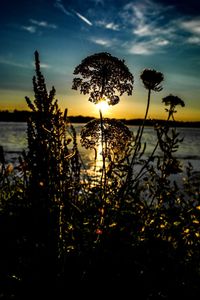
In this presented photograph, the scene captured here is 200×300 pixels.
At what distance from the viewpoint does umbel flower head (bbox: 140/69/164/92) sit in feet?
13.8

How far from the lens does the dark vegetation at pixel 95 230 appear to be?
10.1ft

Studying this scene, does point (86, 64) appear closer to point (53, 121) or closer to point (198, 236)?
point (53, 121)

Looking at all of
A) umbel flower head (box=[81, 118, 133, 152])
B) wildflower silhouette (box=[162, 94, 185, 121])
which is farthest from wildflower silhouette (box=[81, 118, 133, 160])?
wildflower silhouette (box=[162, 94, 185, 121])

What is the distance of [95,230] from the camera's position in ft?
12.5

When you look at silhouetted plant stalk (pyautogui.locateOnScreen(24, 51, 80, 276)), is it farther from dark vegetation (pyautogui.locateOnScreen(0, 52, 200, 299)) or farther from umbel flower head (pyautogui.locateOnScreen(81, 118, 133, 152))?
umbel flower head (pyautogui.locateOnScreen(81, 118, 133, 152))

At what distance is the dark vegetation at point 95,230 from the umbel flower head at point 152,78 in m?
0.01

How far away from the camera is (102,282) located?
3328mm

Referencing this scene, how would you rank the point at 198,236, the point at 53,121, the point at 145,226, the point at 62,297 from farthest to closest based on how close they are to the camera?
the point at 145,226 < the point at 198,236 < the point at 62,297 < the point at 53,121

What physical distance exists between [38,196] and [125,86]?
67.1 inches

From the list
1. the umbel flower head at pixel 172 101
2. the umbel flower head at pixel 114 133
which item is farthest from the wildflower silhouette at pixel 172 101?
the umbel flower head at pixel 114 133

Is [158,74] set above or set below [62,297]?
above

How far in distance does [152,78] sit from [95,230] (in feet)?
6.30

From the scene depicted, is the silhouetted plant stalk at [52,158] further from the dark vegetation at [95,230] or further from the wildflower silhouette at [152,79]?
the wildflower silhouette at [152,79]

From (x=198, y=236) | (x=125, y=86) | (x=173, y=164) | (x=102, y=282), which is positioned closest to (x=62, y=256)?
(x=102, y=282)
